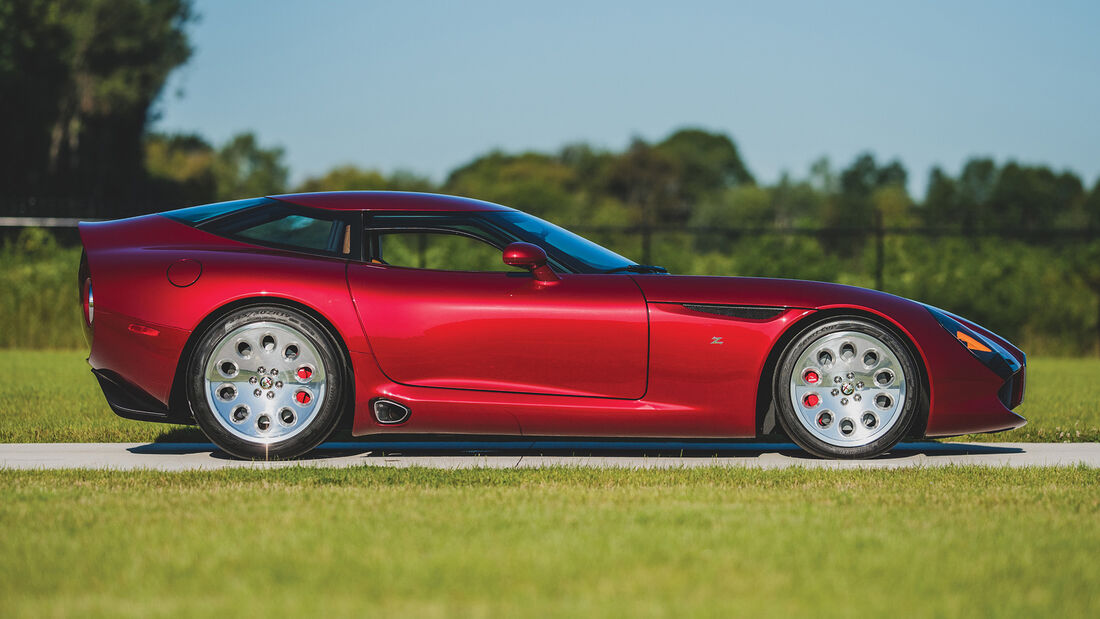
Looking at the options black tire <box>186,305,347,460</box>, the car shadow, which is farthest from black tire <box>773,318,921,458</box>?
black tire <box>186,305,347,460</box>

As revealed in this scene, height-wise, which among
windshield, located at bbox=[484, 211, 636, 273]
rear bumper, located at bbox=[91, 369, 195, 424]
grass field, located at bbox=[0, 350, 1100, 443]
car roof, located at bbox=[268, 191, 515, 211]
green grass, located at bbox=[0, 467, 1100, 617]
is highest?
car roof, located at bbox=[268, 191, 515, 211]

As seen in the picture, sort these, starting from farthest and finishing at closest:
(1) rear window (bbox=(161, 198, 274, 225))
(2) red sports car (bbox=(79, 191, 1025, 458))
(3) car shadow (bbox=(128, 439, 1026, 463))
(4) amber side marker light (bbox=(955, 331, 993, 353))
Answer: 1. (3) car shadow (bbox=(128, 439, 1026, 463))
2. (1) rear window (bbox=(161, 198, 274, 225))
3. (4) amber side marker light (bbox=(955, 331, 993, 353))
4. (2) red sports car (bbox=(79, 191, 1025, 458))

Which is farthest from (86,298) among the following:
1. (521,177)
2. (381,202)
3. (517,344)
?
(521,177)

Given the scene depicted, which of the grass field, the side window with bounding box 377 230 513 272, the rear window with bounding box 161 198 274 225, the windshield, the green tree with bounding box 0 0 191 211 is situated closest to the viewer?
the windshield

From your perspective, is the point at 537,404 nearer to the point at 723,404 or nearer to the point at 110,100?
the point at 723,404

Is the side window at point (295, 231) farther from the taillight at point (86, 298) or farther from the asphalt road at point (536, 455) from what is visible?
the asphalt road at point (536, 455)

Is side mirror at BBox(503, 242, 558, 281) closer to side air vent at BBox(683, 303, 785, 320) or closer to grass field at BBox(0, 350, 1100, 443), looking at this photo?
side air vent at BBox(683, 303, 785, 320)

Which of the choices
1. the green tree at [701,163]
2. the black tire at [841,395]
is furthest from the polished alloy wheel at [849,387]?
the green tree at [701,163]

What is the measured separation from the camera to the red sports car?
550cm

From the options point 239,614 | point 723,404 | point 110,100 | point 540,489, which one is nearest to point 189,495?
point 540,489

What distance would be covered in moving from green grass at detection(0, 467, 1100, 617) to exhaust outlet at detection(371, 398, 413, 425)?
1.31 feet

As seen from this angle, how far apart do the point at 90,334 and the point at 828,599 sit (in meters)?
4.23

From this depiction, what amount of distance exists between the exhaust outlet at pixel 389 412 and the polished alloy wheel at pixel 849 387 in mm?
1965

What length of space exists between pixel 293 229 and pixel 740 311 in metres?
2.36
